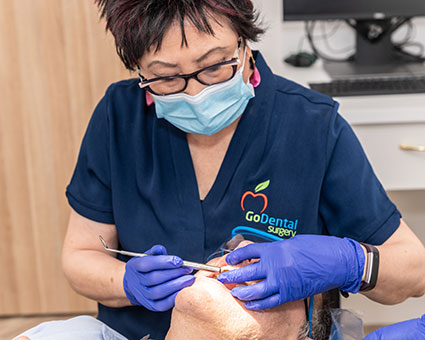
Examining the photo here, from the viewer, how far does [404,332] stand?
106 cm

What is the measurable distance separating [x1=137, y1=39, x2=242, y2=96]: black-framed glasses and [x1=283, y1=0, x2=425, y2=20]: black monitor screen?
3.50ft

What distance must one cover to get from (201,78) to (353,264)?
20.0 inches

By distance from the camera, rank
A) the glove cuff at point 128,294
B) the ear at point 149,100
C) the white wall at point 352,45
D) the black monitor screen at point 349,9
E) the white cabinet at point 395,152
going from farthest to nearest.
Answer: the black monitor screen at point 349,9 < the white wall at point 352,45 < the white cabinet at point 395,152 < the ear at point 149,100 < the glove cuff at point 128,294

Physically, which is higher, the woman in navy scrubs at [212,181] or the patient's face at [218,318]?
the woman in navy scrubs at [212,181]

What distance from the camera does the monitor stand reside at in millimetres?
2311

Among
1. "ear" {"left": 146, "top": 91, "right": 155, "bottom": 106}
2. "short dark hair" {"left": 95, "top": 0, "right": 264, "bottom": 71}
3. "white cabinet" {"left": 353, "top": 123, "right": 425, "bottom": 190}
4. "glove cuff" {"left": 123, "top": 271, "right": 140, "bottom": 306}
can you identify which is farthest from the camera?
"white cabinet" {"left": 353, "top": 123, "right": 425, "bottom": 190}

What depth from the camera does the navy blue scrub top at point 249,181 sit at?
1309 millimetres

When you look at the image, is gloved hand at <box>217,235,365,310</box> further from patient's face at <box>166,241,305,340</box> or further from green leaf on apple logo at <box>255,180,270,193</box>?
green leaf on apple logo at <box>255,180,270,193</box>

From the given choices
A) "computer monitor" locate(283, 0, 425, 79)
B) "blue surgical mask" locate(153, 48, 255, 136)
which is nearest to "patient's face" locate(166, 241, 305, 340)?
"blue surgical mask" locate(153, 48, 255, 136)

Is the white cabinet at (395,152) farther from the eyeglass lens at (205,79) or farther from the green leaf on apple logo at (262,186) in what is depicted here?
the eyeglass lens at (205,79)

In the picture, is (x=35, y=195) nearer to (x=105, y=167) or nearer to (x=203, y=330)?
(x=105, y=167)

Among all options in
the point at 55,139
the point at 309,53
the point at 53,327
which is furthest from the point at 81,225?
the point at 309,53

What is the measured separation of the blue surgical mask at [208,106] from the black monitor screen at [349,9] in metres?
1.04

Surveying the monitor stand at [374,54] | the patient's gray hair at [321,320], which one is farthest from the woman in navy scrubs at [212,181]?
the monitor stand at [374,54]
